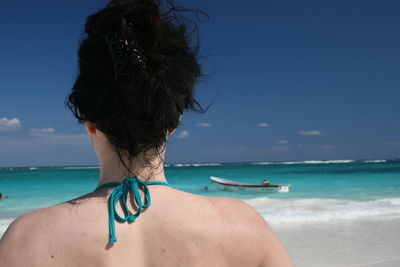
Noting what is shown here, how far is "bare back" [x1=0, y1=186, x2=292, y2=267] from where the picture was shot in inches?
32.4

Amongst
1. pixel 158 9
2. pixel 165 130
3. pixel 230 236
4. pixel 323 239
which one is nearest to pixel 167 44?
pixel 158 9

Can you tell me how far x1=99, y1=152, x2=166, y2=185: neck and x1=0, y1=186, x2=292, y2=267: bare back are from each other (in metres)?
0.04

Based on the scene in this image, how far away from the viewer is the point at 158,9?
2.96 feet

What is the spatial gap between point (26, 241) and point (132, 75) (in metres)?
0.49

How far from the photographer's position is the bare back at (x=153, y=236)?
822 mm

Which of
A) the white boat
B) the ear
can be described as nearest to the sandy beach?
the ear

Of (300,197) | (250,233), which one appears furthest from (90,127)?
(300,197)

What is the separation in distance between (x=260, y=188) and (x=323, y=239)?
1169cm

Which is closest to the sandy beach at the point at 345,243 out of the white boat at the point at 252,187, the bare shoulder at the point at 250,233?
the bare shoulder at the point at 250,233

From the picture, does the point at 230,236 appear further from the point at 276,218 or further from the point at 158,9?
the point at 276,218

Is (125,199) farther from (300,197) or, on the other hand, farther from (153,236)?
(300,197)

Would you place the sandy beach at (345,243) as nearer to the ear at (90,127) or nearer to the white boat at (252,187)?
the ear at (90,127)

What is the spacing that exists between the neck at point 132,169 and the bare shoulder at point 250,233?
7.5 inches

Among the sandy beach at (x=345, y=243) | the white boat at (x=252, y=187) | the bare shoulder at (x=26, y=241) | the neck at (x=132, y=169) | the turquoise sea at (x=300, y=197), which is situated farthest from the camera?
the white boat at (x=252, y=187)
